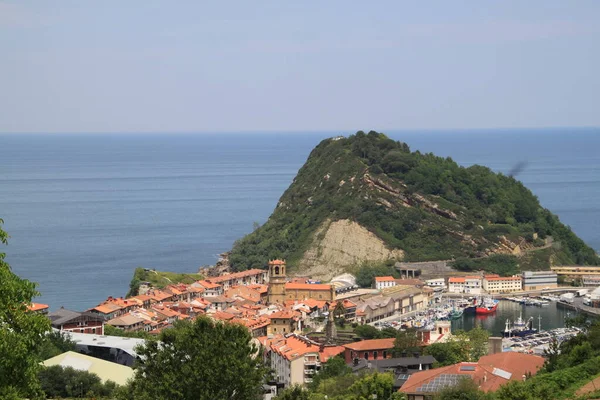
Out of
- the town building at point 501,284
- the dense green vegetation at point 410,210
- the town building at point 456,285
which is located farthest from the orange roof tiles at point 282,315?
the dense green vegetation at point 410,210

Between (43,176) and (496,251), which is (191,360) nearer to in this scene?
(496,251)

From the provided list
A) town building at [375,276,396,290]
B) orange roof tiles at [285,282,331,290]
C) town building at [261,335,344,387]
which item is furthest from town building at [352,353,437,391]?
town building at [375,276,396,290]

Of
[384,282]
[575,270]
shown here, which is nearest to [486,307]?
[384,282]

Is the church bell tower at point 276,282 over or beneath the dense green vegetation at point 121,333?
over

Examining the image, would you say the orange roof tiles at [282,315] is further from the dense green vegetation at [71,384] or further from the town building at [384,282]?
the dense green vegetation at [71,384]

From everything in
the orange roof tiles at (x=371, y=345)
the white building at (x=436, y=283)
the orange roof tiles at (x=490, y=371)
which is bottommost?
the white building at (x=436, y=283)

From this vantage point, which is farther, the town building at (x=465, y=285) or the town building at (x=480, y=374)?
the town building at (x=465, y=285)
